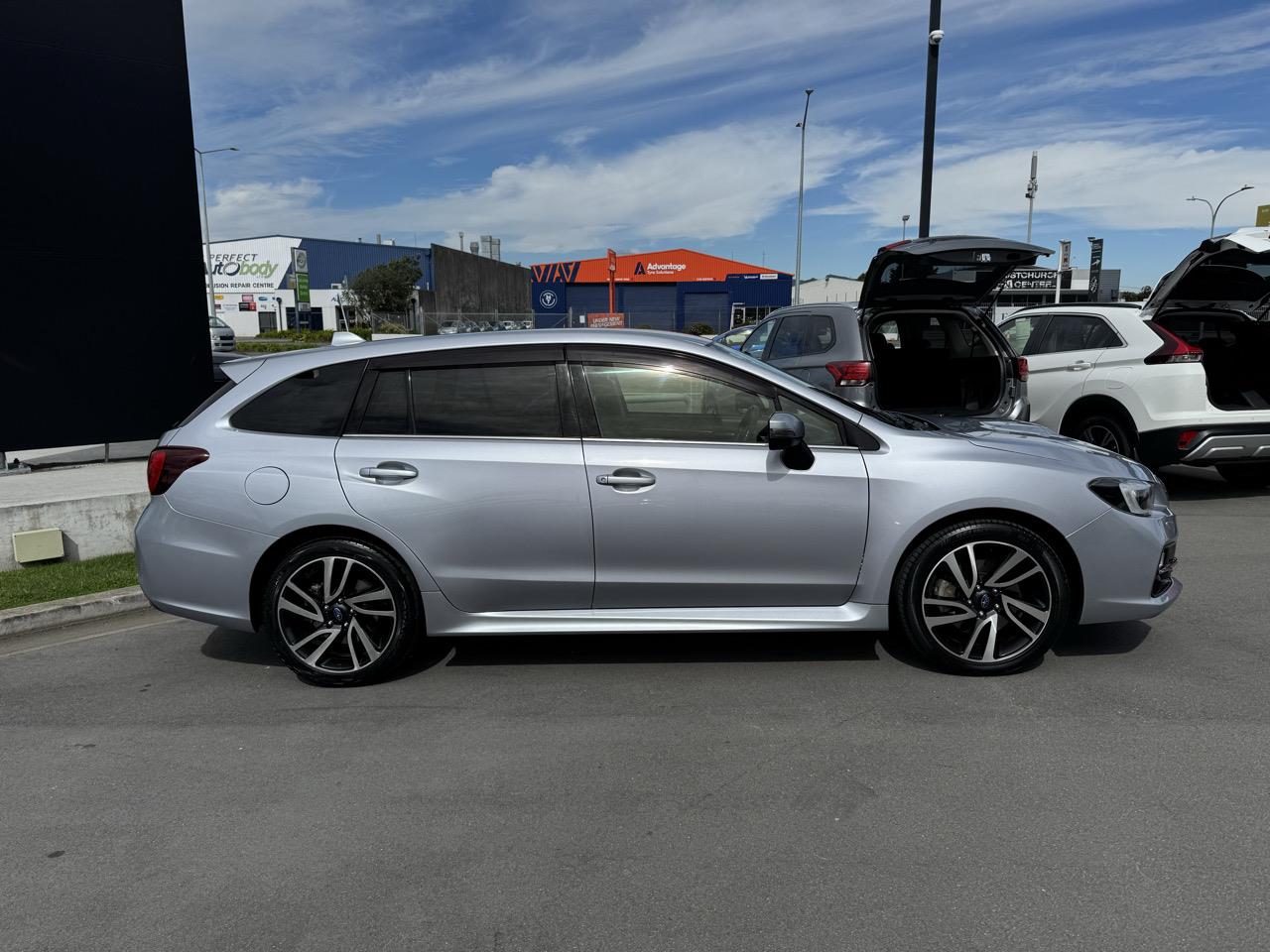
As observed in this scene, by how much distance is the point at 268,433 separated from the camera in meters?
4.30

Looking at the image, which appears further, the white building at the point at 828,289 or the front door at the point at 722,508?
the white building at the point at 828,289

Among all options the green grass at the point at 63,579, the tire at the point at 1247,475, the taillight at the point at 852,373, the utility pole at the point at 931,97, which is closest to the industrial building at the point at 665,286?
the utility pole at the point at 931,97

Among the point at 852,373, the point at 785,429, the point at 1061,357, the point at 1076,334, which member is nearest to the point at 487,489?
the point at 785,429

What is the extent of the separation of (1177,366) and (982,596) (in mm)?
4921

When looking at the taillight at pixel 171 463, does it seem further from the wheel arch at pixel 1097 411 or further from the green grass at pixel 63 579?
the wheel arch at pixel 1097 411

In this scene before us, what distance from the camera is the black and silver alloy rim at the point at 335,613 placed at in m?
4.21

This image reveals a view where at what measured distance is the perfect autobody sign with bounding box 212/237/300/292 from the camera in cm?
8106

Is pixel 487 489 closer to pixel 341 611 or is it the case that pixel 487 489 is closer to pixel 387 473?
pixel 387 473

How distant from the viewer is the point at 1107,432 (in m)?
8.32

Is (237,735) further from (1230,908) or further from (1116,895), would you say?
(1230,908)

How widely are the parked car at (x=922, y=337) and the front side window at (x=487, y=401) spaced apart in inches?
126

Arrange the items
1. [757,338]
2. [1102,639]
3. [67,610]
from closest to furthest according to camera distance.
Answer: [1102,639] → [67,610] → [757,338]

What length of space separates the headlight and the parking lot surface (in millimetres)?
775

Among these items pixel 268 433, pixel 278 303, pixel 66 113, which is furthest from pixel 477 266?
pixel 268 433
